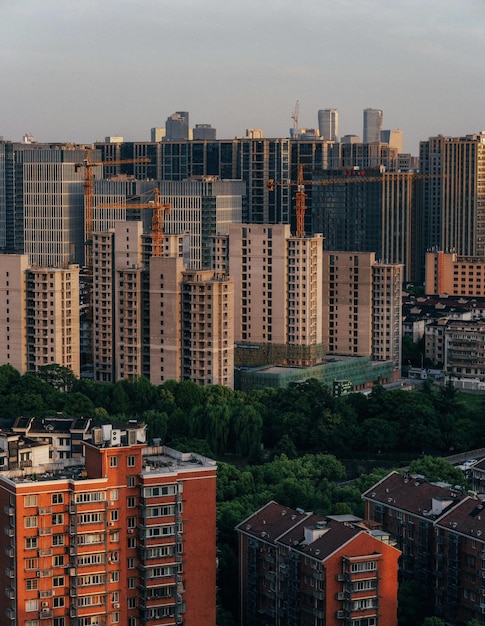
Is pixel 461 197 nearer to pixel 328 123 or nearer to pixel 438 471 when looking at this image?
pixel 328 123

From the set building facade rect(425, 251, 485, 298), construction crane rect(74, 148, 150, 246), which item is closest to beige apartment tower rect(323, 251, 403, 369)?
building facade rect(425, 251, 485, 298)

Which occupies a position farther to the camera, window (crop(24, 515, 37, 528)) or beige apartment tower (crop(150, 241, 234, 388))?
beige apartment tower (crop(150, 241, 234, 388))

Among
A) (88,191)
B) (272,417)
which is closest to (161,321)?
(272,417)

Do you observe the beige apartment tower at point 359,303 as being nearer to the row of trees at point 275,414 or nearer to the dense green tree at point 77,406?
the row of trees at point 275,414

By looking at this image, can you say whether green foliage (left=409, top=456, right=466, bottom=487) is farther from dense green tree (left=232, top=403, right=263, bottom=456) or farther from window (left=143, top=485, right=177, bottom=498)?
window (left=143, top=485, right=177, bottom=498)

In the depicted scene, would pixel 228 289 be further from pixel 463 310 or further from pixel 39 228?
pixel 39 228

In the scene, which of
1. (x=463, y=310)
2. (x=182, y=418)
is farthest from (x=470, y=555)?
(x=463, y=310)
